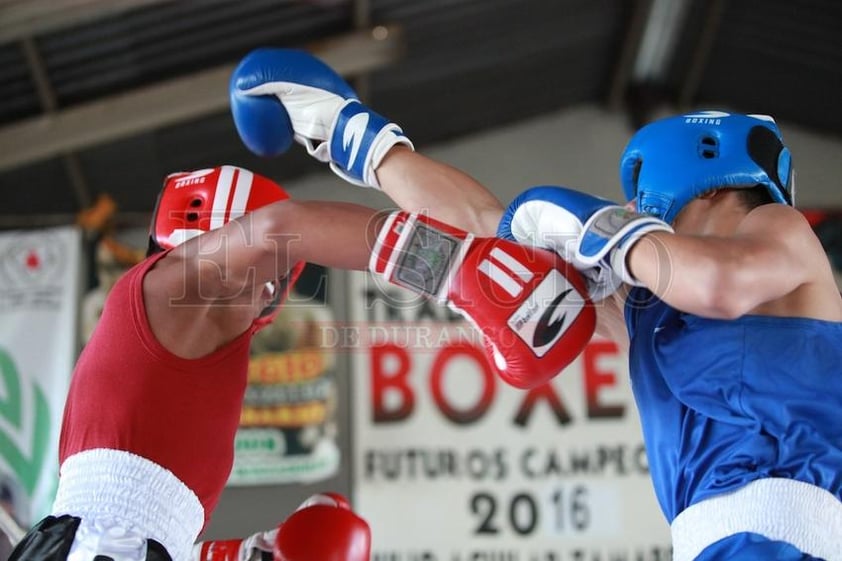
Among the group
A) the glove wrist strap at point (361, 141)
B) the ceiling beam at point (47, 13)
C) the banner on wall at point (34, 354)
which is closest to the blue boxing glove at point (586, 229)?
the glove wrist strap at point (361, 141)

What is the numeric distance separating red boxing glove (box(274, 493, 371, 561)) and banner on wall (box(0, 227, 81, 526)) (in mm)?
3513

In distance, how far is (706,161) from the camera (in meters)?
1.85

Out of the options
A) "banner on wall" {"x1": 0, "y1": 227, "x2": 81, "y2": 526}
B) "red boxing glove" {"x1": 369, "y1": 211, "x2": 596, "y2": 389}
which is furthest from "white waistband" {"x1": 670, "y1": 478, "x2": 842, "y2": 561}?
"banner on wall" {"x1": 0, "y1": 227, "x2": 81, "y2": 526}

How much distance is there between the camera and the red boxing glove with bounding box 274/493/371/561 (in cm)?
215

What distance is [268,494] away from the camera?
18.7 feet

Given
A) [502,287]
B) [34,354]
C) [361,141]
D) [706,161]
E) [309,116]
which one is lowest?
[502,287]

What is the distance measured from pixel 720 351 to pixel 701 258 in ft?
0.77

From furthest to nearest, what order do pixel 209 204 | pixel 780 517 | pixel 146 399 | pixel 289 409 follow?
pixel 289 409 → pixel 209 204 → pixel 146 399 → pixel 780 517

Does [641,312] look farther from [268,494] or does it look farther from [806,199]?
[806,199]

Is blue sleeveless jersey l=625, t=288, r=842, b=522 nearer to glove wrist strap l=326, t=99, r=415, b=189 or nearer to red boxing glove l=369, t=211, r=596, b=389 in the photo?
red boxing glove l=369, t=211, r=596, b=389

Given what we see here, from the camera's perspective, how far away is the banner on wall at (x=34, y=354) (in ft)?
17.6

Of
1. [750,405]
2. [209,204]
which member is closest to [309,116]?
[209,204]

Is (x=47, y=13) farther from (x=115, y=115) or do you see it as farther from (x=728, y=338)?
(x=728, y=338)

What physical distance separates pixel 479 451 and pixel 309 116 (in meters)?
3.93
